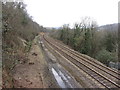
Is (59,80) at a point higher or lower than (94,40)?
lower

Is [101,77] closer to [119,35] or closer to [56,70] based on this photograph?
[56,70]

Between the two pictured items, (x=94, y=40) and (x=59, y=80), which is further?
(x=94, y=40)

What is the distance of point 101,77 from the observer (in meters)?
14.6

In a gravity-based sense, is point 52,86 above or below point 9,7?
below

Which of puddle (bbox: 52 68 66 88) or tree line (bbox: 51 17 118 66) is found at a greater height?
tree line (bbox: 51 17 118 66)

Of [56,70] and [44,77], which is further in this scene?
[56,70]

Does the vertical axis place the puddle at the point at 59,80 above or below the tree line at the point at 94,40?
below

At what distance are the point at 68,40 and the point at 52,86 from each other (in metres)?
44.0

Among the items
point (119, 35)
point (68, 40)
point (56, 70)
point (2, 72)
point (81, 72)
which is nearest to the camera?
point (2, 72)

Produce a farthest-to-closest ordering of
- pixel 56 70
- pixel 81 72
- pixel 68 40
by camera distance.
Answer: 1. pixel 68 40
2. pixel 56 70
3. pixel 81 72

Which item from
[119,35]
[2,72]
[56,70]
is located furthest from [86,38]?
[2,72]

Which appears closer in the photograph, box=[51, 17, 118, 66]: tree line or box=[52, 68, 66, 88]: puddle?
box=[52, 68, 66, 88]: puddle

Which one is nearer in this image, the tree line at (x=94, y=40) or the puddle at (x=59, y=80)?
the puddle at (x=59, y=80)

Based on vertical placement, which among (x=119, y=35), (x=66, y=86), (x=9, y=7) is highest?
(x=9, y=7)
